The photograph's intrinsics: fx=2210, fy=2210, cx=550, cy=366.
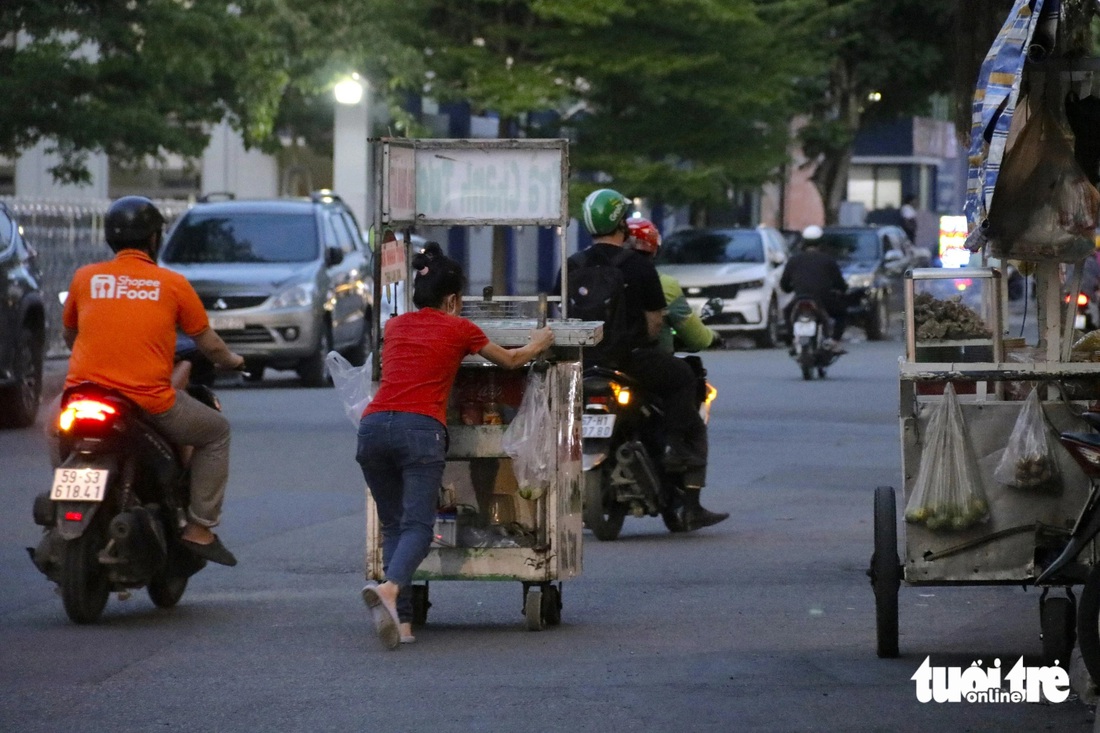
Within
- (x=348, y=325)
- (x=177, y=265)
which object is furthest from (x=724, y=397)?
(x=177, y=265)

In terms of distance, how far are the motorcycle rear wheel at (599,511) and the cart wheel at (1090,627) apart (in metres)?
5.17

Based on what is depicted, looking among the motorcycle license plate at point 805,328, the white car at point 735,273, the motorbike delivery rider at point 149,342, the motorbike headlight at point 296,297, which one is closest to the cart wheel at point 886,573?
the motorbike delivery rider at point 149,342

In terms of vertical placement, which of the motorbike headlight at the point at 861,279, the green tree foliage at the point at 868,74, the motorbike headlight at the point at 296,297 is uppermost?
the green tree foliage at the point at 868,74

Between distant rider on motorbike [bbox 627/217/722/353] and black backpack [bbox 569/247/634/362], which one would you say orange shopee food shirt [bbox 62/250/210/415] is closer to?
black backpack [bbox 569/247/634/362]

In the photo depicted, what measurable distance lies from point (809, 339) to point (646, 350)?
13897mm

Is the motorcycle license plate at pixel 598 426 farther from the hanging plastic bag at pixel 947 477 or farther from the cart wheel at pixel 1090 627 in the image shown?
the cart wheel at pixel 1090 627

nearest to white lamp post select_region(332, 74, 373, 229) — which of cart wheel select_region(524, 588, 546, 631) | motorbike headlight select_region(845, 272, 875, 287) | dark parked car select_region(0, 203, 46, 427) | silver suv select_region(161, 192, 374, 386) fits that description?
motorbike headlight select_region(845, 272, 875, 287)

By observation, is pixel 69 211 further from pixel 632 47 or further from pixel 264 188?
pixel 264 188

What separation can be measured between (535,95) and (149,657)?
2767cm

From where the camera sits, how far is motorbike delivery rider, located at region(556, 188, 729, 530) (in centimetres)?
1150

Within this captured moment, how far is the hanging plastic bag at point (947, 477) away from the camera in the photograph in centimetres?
770

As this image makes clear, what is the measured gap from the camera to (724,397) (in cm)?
2281

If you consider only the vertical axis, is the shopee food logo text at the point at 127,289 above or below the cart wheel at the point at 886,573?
above

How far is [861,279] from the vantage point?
35375mm
